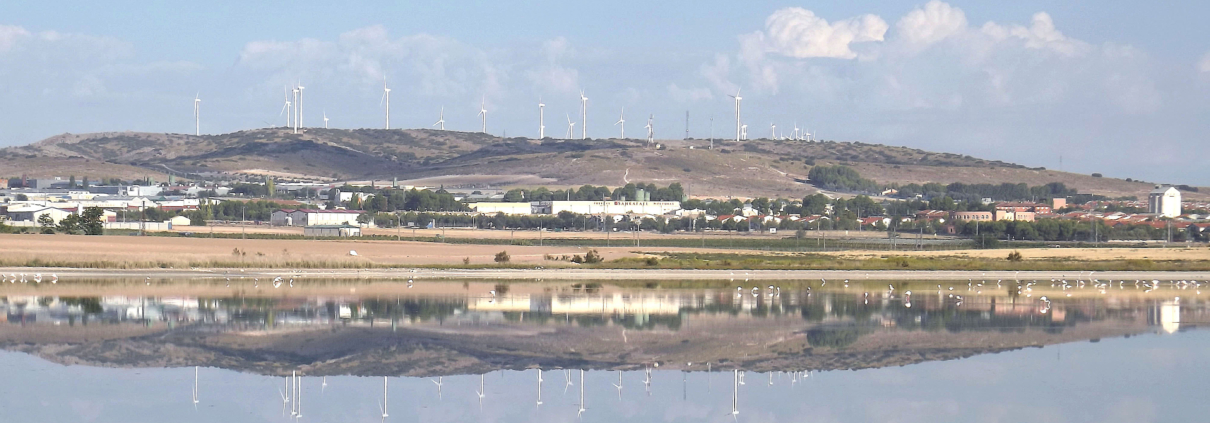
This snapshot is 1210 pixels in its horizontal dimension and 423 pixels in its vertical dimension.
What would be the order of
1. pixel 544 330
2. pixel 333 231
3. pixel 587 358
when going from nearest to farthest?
1. pixel 587 358
2. pixel 544 330
3. pixel 333 231

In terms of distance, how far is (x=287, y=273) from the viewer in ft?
187

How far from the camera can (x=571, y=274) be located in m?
58.9

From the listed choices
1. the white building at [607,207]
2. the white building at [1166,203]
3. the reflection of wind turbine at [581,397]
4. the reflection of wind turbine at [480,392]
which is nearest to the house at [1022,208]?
the white building at [1166,203]

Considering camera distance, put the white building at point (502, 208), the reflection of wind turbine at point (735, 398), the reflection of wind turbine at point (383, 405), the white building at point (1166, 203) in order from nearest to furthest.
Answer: the reflection of wind turbine at point (383, 405), the reflection of wind turbine at point (735, 398), the white building at point (502, 208), the white building at point (1166, 203)

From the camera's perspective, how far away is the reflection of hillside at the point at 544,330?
30.3 m

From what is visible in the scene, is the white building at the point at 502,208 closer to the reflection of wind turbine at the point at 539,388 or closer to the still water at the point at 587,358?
the still water at the point at 587,358

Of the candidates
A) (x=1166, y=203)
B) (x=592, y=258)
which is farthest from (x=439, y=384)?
(x=1166, y=203)

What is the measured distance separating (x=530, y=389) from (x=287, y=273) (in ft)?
107

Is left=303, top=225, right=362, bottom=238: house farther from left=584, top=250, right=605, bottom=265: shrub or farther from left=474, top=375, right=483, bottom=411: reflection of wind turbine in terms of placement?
left=474, top=375, right=483, bottom=411: reflection of wind turbine

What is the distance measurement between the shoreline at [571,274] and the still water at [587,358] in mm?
8464

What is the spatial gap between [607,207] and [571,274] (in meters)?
113

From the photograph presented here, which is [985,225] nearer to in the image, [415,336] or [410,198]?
[410,198]

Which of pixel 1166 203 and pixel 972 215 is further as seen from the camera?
pixel 1166 203

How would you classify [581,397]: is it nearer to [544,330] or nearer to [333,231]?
[544,330]
